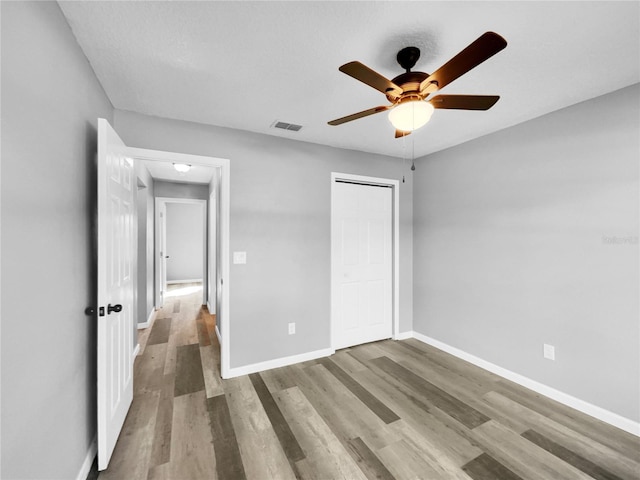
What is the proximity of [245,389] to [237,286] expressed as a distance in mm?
963

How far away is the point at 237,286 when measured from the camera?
288 centimetres

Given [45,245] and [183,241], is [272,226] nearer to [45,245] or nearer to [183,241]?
[45,245]

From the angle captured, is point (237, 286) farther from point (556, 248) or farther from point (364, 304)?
point (556, 248)

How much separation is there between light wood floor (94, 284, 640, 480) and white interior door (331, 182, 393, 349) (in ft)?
2.01

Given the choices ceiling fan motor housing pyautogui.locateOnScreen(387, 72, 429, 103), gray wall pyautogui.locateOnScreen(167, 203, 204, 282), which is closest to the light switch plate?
ceiling fan motor housing pyautogui.locateOnScreen(387, 72, 429, 103)

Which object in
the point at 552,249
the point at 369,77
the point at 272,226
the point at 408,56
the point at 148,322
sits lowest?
the point at 148,322

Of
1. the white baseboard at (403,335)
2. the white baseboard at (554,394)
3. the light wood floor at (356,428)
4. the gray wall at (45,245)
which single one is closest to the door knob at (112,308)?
the gray wall at (45,245)

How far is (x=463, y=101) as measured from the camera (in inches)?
62.2

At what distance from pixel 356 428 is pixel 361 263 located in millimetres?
1959

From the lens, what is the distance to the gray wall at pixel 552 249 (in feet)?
6.92

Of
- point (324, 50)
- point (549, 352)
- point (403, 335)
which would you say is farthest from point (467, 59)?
point (403, 335)

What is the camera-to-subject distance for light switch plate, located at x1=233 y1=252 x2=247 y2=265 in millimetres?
2875

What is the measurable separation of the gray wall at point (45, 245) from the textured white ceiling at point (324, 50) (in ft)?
1.20

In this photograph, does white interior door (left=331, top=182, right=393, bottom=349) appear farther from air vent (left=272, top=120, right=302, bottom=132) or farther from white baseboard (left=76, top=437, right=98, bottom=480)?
white baseboard (left=76, top=437, right=98, bottom=480)
